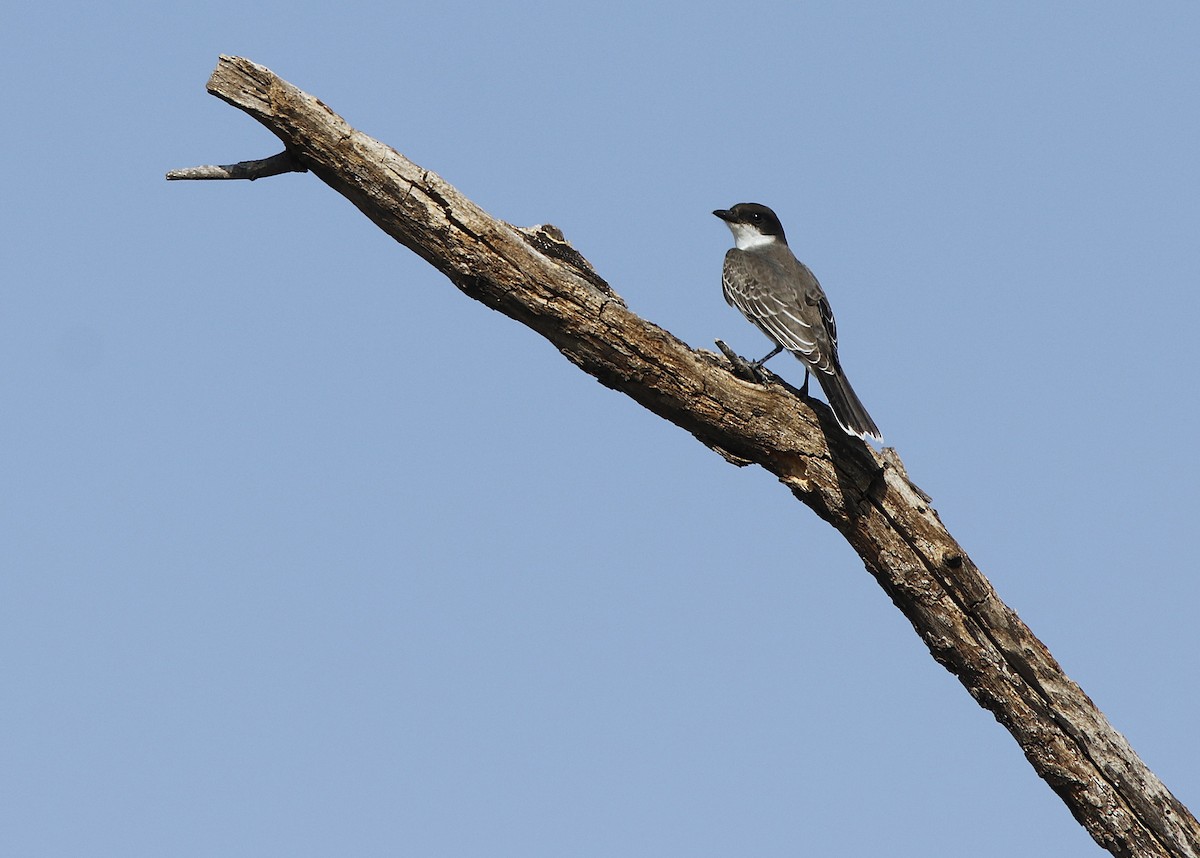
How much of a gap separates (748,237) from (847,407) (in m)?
4.16

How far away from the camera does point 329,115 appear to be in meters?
7.00

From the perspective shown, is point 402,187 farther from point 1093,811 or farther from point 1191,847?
point 1191,847

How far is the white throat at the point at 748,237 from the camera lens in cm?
1139

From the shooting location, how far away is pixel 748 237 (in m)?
11.6

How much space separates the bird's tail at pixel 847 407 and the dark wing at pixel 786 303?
171 mm

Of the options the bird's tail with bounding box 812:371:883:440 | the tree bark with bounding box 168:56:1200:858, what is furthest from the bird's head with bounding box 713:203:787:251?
the tree bark with bounding box 168:56:1200:858

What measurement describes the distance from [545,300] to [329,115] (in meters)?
1.62

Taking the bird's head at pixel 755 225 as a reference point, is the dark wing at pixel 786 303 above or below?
below

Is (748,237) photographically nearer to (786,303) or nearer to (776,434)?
(786,303)

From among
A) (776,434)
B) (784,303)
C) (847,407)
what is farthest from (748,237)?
(776,434)

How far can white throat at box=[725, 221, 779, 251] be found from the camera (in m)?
11.4

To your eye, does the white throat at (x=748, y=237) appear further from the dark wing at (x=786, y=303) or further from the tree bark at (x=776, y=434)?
the tree bark at (x=776, y=434)

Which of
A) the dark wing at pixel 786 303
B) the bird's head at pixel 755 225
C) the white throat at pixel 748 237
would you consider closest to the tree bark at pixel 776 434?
the dark wing at pixel 786 303

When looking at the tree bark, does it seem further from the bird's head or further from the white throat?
the bird's head
